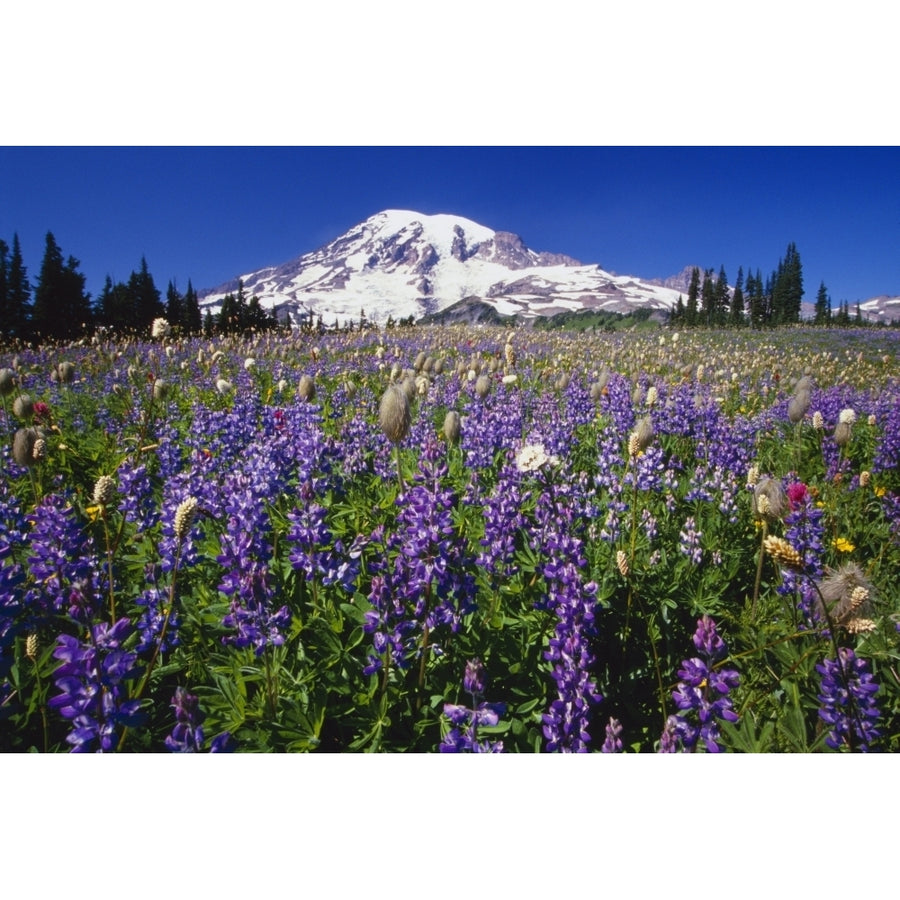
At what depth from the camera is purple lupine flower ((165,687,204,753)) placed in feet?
3.45

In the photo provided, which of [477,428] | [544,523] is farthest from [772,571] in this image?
[477,428]

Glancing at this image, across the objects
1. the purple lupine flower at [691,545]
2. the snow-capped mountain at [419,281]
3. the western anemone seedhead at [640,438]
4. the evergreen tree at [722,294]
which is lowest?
the purple lupine flower at [691,545]

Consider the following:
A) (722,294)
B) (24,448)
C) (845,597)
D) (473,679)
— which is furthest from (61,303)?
(722,294)

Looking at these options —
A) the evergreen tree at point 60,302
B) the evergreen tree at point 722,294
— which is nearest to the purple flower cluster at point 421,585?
the evergreen tree at point 60,302

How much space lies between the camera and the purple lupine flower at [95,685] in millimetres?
1007

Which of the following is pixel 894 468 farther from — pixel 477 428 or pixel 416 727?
pixel 416 727

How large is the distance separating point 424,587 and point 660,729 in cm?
89

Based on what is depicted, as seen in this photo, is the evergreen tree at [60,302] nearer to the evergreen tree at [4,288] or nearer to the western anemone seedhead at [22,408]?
the evergreen tree at [4,288]

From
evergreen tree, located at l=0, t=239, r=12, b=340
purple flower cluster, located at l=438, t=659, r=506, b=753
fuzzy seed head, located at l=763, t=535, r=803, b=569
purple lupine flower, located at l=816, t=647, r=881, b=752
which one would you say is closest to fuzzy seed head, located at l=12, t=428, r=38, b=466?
evergreen tree, located at l=0, t=239, r=12, b=340

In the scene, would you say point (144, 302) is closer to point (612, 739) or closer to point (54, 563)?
point (54, 563)

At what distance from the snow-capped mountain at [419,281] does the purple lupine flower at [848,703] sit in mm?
87798

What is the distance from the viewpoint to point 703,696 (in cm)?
120

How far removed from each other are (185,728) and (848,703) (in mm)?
1586
